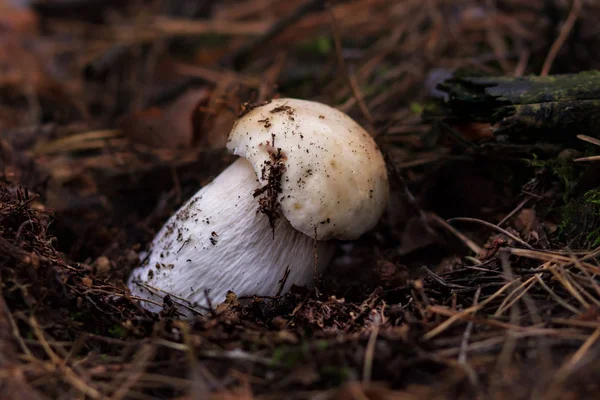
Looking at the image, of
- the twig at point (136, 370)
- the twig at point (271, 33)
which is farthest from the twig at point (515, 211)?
the twig at point (271, 33)

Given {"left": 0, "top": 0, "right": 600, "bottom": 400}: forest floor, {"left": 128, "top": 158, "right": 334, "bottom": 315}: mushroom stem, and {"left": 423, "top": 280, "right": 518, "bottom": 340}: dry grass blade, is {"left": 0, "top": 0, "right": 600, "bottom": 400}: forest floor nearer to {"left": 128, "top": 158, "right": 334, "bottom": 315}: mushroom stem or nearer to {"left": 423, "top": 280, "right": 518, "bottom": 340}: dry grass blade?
{"left": 423, "top": 280, "right": 518, "bottom": 340}: dry grass blade

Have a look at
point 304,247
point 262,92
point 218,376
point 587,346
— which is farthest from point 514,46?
point 218,376

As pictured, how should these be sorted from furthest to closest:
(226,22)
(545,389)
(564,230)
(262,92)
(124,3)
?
(124,3), (226,22), (262,92), (564,230), (545,389)

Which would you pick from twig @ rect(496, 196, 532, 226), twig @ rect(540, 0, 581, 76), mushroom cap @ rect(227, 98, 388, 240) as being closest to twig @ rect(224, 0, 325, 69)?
twig @ rect(540, 0, 581, 76)

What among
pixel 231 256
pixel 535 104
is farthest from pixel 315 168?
pixel 535 104

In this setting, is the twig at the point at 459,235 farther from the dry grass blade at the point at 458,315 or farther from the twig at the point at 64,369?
the twig at the point at 64,369

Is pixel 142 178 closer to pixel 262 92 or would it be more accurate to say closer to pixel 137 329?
pixel 262 92
